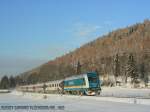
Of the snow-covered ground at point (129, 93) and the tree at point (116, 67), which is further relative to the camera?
the tree at point (116, 67)

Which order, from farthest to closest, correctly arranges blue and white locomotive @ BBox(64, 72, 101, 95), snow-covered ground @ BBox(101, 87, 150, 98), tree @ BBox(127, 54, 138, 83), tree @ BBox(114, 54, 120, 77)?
tree @ BBox(114, 54, 120, 77), tree @ BBox(127, 54, 138, 83), blue and white locomotive @ BBox(64, 72, 101, 95), snow-covered ground @ BBox(101, 87, 150, 98)

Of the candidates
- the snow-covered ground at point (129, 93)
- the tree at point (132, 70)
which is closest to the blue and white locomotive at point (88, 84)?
the snow-covered ground at point (129, 93)

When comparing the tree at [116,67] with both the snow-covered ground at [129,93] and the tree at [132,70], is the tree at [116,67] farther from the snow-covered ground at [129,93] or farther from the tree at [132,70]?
the snow-covered ground at [129,93]

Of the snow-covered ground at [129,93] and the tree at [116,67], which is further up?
the tree at [116,67]

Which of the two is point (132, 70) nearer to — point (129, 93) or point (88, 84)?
point (129, 93)

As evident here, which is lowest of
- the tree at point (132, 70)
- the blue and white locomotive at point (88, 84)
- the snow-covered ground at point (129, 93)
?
the snow-covered ground at point (129, 93)

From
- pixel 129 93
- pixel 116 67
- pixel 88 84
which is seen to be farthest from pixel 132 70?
pixel 88 84

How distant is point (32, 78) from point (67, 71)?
34145 mm

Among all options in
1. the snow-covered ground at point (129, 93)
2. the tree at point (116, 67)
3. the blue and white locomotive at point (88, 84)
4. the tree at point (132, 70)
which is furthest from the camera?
the tree at point (116, 67)

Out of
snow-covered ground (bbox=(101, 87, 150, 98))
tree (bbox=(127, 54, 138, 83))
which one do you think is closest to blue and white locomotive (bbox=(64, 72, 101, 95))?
snow-covered ground (bbox=(101, 87, 150, 98))

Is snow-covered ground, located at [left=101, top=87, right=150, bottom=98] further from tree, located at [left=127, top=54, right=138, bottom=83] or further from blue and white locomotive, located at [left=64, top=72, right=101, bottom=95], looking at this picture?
tree, located at [left=127, top=54, right=138, bottom=83]

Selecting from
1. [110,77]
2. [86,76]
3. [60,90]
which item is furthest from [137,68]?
[86,76]

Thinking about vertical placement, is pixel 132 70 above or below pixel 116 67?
below

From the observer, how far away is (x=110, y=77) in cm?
13638
